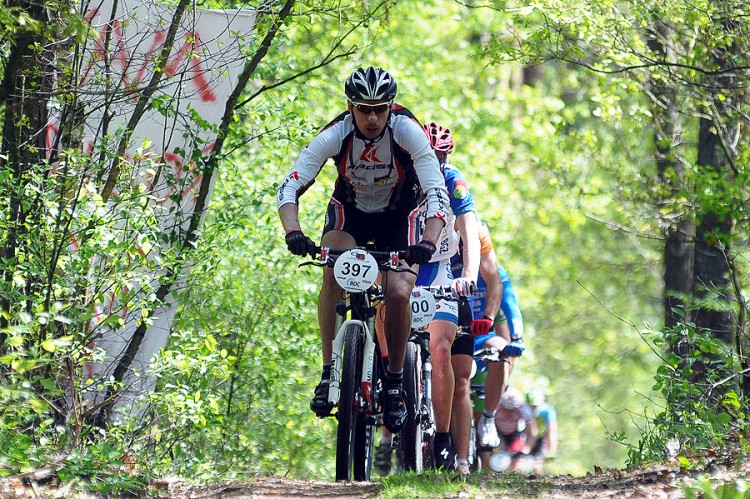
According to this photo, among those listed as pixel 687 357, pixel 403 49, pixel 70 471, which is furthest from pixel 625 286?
pixel 70 471

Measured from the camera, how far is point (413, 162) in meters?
7.25

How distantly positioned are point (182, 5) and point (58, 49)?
87 cm

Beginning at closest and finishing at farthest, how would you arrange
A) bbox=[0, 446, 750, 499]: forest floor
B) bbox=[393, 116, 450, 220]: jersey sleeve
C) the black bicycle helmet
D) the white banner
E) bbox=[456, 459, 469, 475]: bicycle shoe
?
bbox=[0, 446, 750, 499]: forest floor → the black bicycle helmet → bbox=[393, 116, 450, 220]: jersey sleeve → the white banner → bbox=[456, 459, 469, 475]: bicycle shoe

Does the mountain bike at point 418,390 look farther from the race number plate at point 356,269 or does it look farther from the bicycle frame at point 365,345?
the race number plate at point 356,269

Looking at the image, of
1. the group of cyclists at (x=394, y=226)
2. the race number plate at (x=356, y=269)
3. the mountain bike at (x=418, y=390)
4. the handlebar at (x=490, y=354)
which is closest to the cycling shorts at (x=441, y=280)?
the group of cyclists at (x=394, y=226)

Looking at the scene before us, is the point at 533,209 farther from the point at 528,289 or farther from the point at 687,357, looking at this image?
the point at 687,357

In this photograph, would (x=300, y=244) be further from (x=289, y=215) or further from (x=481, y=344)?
(x=481, y=344)

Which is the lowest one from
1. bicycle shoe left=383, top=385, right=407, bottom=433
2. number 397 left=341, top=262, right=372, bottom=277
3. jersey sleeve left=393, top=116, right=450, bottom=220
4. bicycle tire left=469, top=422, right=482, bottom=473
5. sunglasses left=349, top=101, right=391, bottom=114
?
bicycle tire left=469, top=422, right=482, bottom=473

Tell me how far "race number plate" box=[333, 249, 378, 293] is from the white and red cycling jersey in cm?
54

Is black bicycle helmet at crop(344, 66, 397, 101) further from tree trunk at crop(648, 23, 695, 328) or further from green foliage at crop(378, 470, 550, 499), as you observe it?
tree trunk at crop(648, 23, 695, 328)

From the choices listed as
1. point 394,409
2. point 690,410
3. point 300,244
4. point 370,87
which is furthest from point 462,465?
point 370,87

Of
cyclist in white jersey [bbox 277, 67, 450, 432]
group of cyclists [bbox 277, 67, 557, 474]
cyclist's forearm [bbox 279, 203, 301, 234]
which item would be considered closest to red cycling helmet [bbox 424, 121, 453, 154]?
group of cyclists [bbox 277, 67, 557, 474]

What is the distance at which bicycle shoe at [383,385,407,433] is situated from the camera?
716 cm

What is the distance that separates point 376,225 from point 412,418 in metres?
1.21
